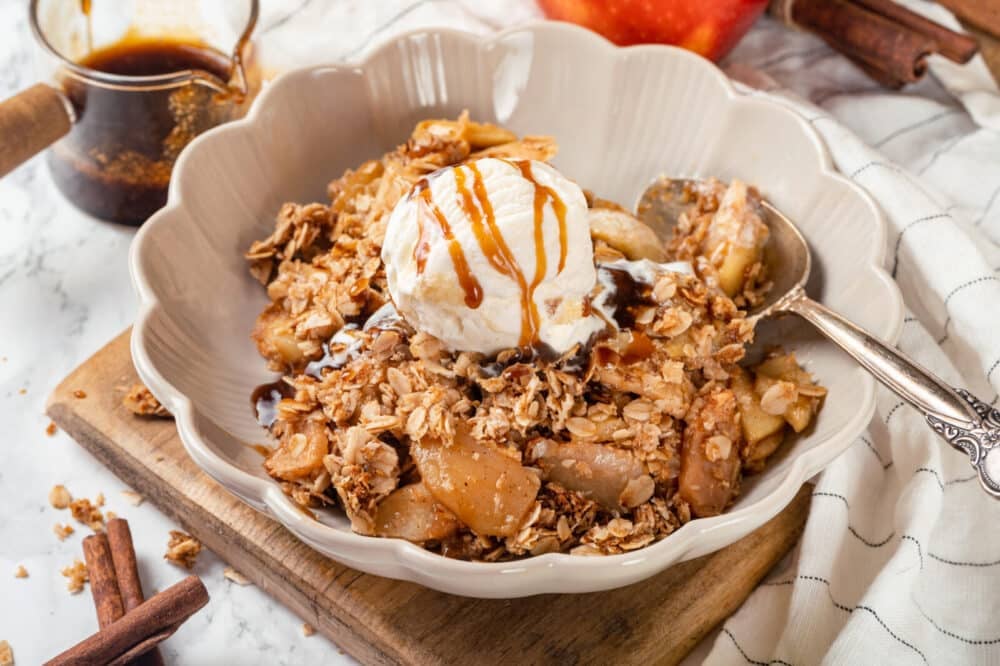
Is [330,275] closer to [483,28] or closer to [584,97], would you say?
[584,97]

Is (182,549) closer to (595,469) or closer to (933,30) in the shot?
(595,469)

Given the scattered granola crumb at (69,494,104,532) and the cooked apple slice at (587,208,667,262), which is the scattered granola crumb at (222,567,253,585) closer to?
the scattered granola crumb at (69,494,104,532)

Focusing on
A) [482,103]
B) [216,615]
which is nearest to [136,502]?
[216,615]

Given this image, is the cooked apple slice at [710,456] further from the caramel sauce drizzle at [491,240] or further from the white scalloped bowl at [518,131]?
the caramel sauce drizzle at [491,240]

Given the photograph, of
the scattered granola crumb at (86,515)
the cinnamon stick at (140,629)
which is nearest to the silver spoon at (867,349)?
the cinnamon stick at (140,629)

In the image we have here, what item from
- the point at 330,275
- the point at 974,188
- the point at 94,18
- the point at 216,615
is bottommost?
the point at 216,615

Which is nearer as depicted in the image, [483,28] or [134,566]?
[134,566]
